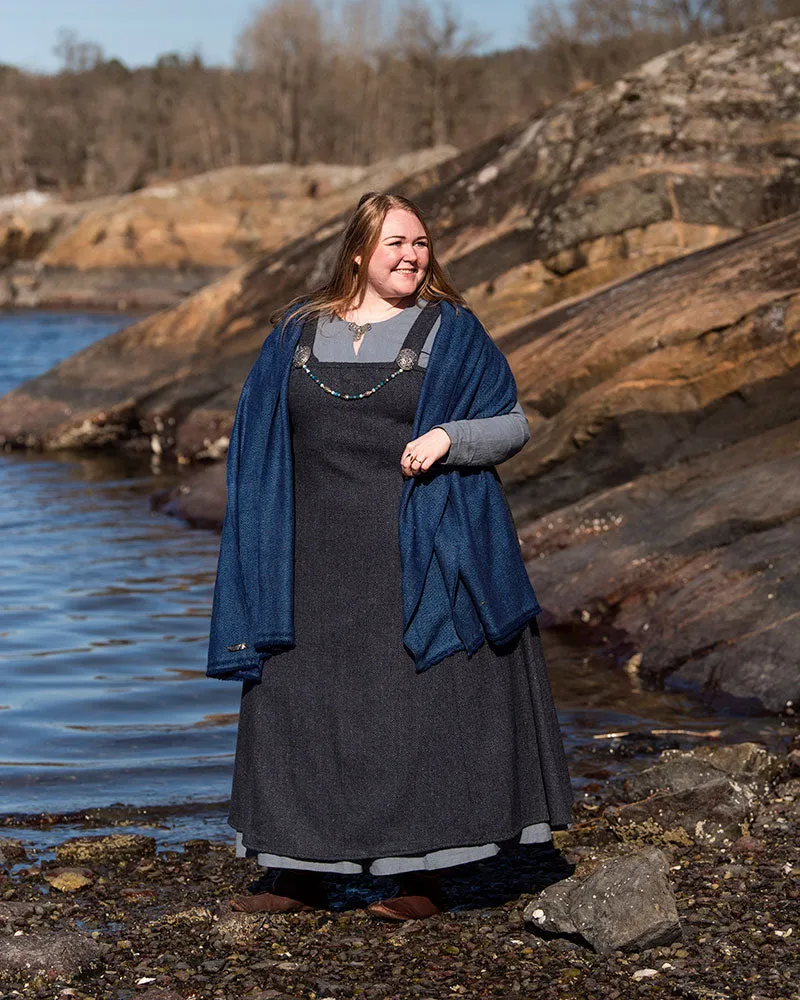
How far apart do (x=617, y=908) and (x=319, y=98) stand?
2982 inches

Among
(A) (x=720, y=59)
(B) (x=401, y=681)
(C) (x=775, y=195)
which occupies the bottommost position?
(B) (x=401, y=681)

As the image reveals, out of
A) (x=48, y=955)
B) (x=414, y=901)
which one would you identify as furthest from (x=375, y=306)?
(x=48, y=955)

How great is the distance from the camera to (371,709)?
4.38 m

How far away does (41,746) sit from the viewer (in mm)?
7320

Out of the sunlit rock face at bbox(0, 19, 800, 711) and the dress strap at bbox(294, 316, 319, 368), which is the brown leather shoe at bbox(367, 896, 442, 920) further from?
the sunlit rock face at bbox(0, 19, 800, 711)

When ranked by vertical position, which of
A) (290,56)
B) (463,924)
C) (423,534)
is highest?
(290,56)

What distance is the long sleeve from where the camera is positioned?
4.29 metres

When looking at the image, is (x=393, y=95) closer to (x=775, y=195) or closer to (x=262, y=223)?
(x=262, y=223)

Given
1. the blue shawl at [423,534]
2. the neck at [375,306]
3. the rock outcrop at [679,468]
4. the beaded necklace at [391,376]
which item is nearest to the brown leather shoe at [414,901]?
the blue shawl at [423,534]

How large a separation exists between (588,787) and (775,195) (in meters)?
8.84

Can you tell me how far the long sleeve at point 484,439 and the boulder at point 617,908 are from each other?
46.4 inches

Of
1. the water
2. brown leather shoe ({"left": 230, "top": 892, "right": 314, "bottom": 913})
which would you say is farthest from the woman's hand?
the water

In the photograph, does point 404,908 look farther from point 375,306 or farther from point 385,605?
point 375,306

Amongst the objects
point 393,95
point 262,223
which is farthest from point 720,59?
point 393,95
